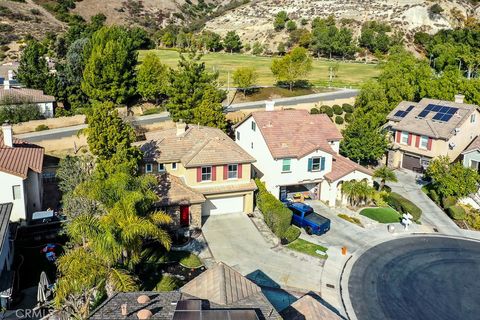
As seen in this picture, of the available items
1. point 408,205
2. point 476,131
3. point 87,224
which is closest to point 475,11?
point 476,131

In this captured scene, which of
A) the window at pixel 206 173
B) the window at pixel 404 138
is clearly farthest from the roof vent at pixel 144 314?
the window at pixel 404 138

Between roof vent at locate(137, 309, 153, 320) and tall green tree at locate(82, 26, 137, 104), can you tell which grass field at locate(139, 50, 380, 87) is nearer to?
tall green tree at locate(82, 26, 137, 104)

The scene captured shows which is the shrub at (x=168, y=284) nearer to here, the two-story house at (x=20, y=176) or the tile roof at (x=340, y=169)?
the two-story house at (x=20, y=176)

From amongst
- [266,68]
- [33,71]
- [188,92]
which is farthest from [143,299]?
[266,68]

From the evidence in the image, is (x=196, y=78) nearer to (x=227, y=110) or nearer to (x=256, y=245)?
(x=227, y=110)

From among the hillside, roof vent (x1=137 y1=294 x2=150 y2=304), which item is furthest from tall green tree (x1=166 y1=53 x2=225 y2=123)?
the hillside
